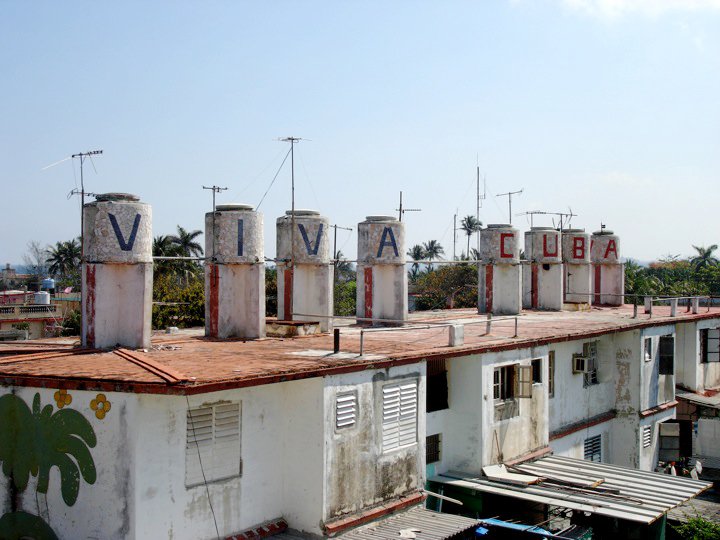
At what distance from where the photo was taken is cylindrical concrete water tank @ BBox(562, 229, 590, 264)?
115 ft

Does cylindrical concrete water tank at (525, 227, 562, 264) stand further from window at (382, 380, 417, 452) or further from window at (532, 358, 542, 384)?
window at (382, 380, 417, 452)

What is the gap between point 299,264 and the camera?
22625mm

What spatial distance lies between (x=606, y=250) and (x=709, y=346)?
754cm

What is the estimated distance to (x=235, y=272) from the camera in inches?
773

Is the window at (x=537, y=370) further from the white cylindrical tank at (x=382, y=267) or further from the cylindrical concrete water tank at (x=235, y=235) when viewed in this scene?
the cylindrical concrete water tank at (x=235, y=235)

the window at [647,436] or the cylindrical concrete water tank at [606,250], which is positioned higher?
the cylindrical concrete water tank at [606,250]

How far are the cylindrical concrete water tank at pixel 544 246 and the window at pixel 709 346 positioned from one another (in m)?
6.26

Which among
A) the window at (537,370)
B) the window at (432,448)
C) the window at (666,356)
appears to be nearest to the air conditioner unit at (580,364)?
the window at (537,370)

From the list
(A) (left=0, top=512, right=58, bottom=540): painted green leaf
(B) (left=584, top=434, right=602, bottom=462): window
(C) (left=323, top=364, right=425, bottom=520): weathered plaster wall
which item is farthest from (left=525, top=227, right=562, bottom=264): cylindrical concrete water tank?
(A) (left=0, top=512, right=58, bottom=540): painted green leaf

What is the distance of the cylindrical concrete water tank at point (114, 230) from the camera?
1625 cm

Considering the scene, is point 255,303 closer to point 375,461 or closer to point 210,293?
point 210,293

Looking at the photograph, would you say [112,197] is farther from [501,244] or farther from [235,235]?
[501,244]

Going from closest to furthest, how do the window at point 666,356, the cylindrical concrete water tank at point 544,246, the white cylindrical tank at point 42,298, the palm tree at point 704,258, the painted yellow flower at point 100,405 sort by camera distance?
the painted yellow flower at point 100,405
the window at point 666,356
the cylindrical concrete water tank at point 544,246
the white cylindrical tank at point 42,298
the palm tree at point 704,258

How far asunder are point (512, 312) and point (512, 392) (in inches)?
440
